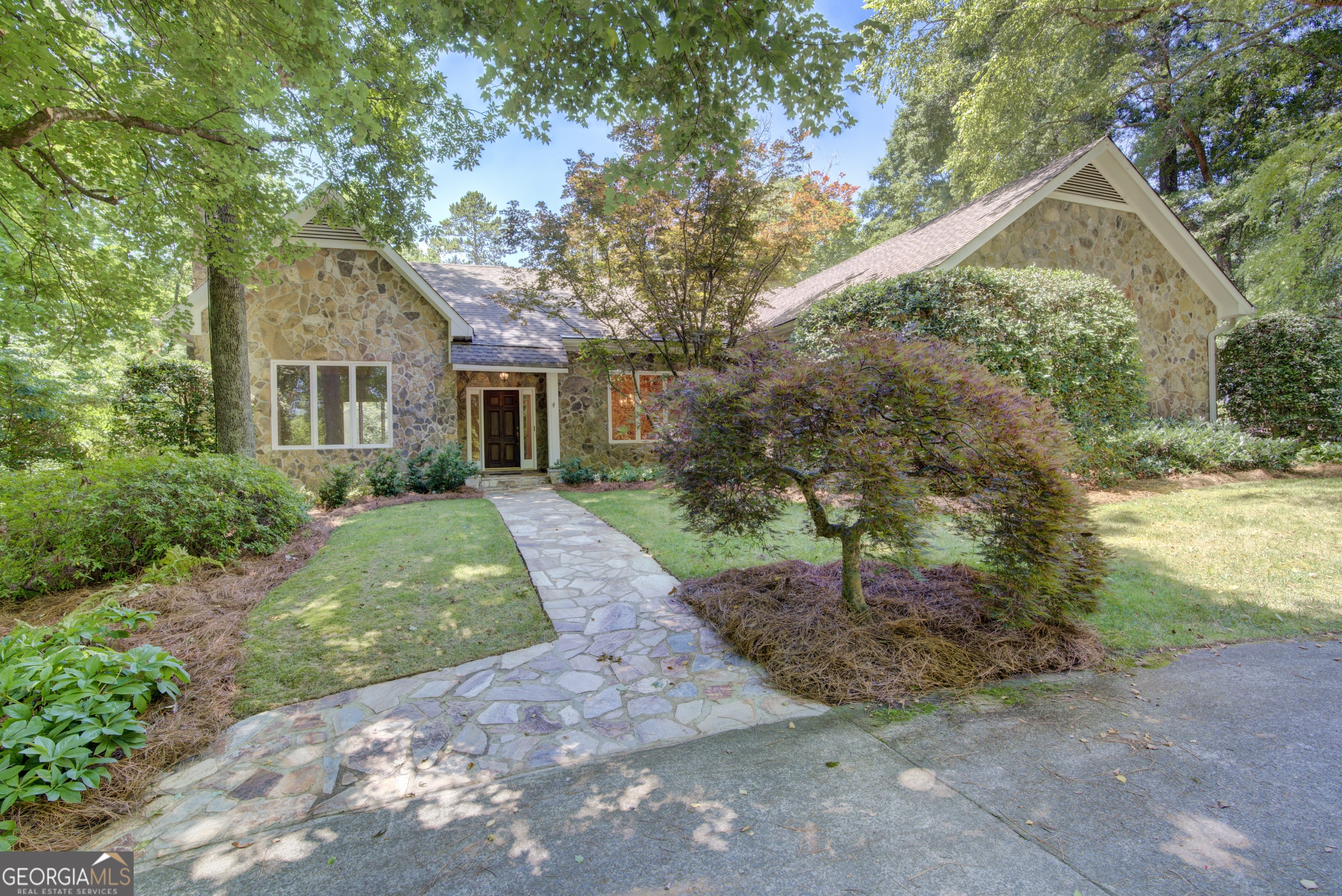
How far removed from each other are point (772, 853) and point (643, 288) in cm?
954

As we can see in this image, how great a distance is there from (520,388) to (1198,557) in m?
12.8

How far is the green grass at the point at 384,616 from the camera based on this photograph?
11.7 feet

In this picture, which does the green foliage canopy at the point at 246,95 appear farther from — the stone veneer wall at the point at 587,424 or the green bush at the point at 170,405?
the stone veneer wall at the point at 587,424

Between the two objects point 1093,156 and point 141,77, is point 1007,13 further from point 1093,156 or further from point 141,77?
point 141,77

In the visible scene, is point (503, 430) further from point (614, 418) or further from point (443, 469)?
point (443, 469)

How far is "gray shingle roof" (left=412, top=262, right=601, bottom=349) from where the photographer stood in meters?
12.8

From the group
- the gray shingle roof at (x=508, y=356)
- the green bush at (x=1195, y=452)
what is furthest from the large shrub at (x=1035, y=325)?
the gray shingle roof at (x=508, y=356)

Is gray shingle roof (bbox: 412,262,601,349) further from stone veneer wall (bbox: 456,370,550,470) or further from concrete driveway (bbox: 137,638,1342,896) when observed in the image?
concrete driveway (bbox: 137,638,1342,896)

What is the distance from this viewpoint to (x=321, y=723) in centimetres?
304

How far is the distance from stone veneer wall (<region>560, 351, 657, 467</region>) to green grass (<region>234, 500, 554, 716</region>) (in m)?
6.63

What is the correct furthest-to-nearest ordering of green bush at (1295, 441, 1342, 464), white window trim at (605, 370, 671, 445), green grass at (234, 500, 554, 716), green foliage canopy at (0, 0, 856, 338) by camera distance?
white window trim at (605, 370, 671, 445) < green bush at (1295, 441, 1342, 464) < green foliage canopy at (0, 0, 856, 338) < green grass at (234, 500, 554, 716)

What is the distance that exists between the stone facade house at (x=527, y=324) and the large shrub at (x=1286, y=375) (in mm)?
796

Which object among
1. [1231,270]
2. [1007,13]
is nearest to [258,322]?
[1007,13]

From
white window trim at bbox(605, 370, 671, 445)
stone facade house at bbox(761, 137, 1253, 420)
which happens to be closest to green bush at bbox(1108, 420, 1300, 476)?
stone facade house at bbox(761, 137, 1253, 420)
